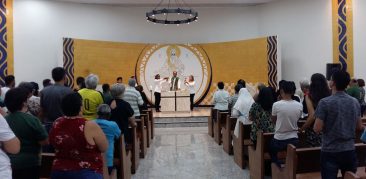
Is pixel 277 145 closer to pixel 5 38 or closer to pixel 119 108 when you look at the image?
pixel 119 108

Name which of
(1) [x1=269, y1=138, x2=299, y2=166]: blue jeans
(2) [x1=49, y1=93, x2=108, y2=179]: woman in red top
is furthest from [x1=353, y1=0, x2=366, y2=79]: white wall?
(2) [x1=49, y1=93, x2=108, y2=179]: woman in red top

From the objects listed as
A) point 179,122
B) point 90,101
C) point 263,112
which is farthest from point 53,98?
point 179,122

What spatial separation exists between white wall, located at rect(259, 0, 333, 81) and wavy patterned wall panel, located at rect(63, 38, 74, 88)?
273 inches

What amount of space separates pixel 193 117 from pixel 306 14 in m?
5.09

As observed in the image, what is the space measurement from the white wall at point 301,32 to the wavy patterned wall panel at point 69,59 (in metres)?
6.94

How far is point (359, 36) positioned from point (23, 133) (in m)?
9.99

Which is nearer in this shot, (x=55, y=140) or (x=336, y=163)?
(x=55, y=140)

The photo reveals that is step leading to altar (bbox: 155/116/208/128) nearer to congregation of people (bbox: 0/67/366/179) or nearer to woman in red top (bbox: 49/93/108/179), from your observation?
congregation of people (bbox: 0/67/366/179)

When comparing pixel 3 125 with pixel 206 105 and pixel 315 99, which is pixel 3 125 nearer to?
pixel 315 99

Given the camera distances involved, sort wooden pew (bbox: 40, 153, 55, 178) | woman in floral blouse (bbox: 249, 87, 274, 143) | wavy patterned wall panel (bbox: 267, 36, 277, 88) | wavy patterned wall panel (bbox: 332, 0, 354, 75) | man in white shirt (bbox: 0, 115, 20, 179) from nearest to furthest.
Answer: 1. man in white shirt (bbox: 0, 115, 20, 179)
2. wooden pew (bbox: 40, 153, 55, 178)
3. woman in floral blouse (bbox: 249, 87, 274, 143)
4. wavy patterned wall panel (bbox: 332, 0, 354, 75)
5. wavy patterned wall panel (bbox: 267, 36, 277, 88)

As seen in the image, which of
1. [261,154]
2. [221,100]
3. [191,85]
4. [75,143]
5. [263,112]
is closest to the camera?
[75,143]

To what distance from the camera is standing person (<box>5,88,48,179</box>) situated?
253 centimetres

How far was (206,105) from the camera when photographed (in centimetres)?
1350

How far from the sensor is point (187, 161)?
19.4ft
